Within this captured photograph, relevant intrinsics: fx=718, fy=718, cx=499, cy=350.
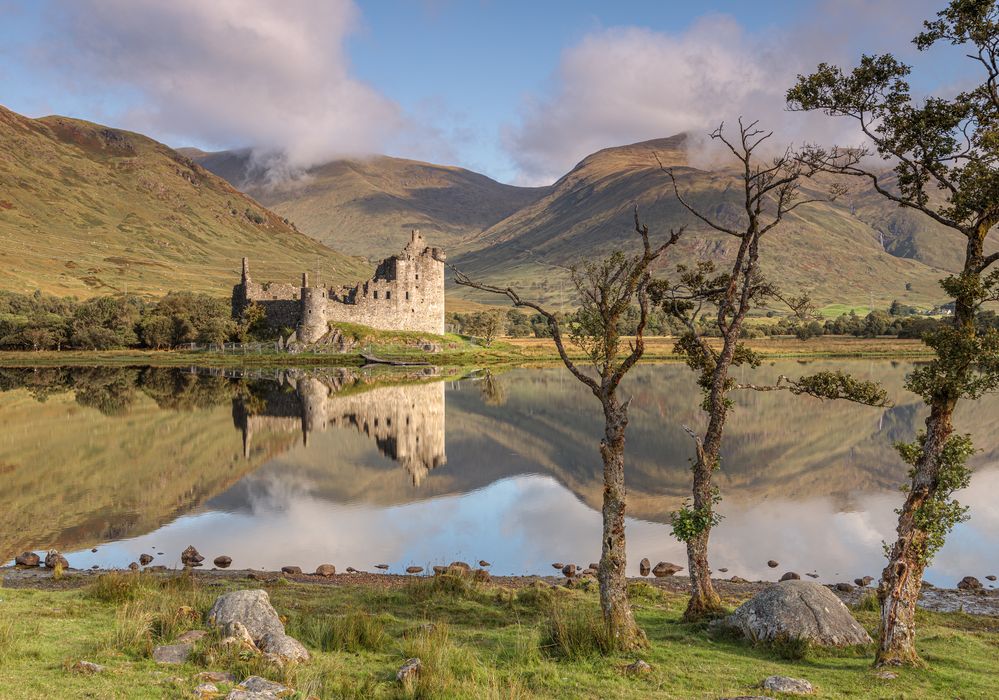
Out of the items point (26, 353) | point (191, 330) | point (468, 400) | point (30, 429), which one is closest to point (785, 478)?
point (468, 400)

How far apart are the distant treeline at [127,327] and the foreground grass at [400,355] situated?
3419 mm

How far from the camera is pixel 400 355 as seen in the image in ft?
329

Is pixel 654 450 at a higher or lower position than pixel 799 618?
lower

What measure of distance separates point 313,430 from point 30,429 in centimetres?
1799

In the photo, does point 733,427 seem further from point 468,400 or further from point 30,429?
point 30,429

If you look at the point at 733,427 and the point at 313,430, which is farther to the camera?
the point at 733,427

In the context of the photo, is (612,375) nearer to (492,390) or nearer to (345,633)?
(345,633)

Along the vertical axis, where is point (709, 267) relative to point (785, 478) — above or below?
above

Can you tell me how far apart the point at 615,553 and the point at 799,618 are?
3828 millimetres

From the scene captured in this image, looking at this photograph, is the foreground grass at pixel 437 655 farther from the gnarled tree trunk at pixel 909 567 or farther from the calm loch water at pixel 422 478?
the calm loch water at pixel 422 478

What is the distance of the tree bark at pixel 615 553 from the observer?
535 inches

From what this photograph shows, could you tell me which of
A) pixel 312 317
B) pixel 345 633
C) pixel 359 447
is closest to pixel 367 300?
pixel 312 317

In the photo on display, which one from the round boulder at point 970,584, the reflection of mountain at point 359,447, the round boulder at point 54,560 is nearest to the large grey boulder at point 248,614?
the round boulder at point 54,560

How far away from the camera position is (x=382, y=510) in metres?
33.6
